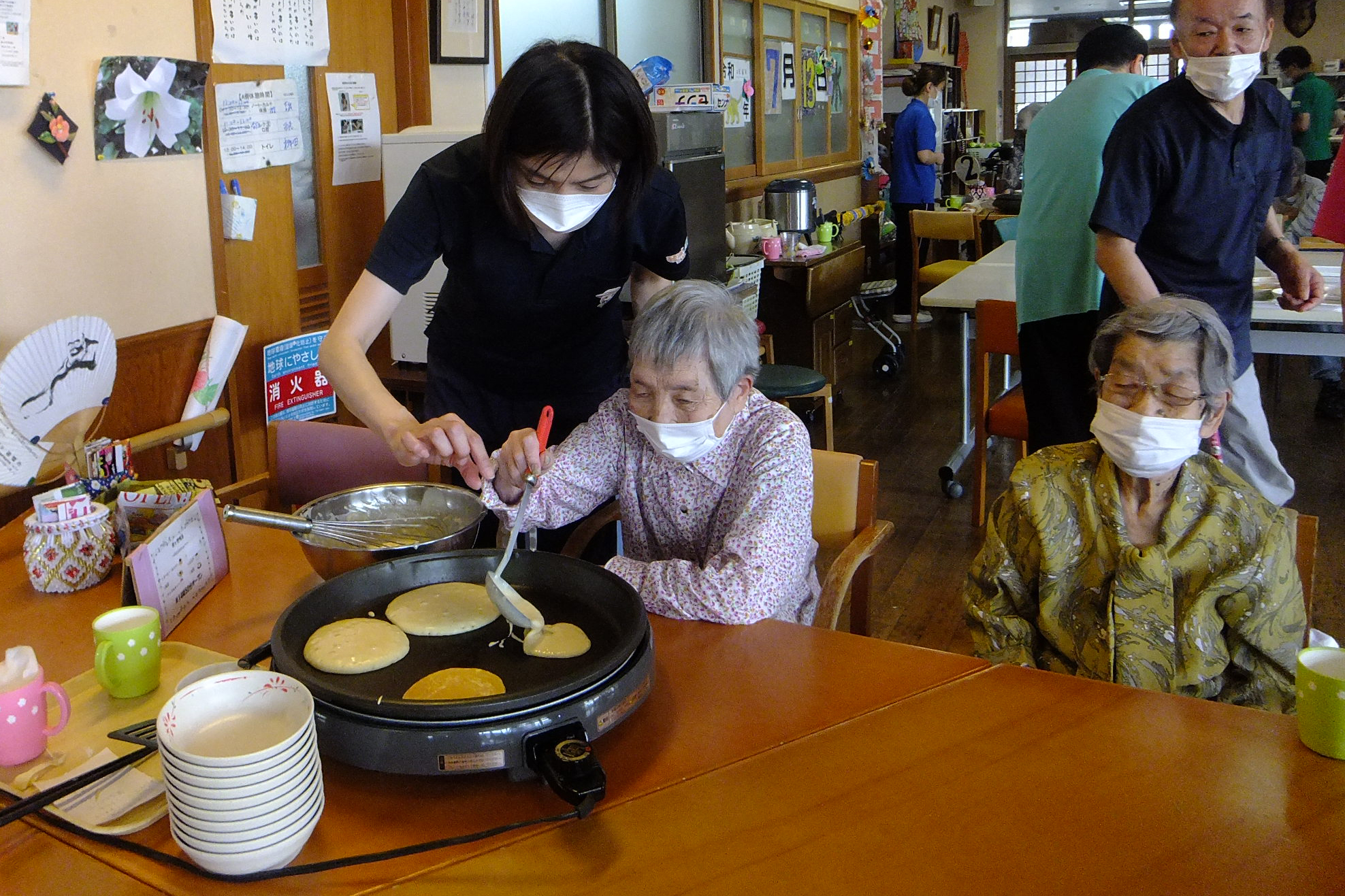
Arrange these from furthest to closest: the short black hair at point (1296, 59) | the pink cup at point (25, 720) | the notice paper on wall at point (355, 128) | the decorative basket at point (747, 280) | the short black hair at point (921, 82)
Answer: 1. the short black hair at point (1296, 59)
2. the short black hair at point (921, 82)
3. the decorative basket at point (747, 280)
4. the notice paper on wall at point (355, 128)
5. the pink cup at point (25, 720)

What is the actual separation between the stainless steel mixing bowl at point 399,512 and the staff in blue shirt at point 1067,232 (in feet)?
5.94

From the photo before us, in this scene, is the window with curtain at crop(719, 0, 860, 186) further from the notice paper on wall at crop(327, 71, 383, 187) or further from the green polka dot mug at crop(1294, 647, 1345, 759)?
the green polka dot mug at crop(1294, 647, 1345, 759)

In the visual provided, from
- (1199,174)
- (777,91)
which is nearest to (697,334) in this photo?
(1199,174)

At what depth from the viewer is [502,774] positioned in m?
1.08

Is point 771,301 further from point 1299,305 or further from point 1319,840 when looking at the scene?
point 1319,840

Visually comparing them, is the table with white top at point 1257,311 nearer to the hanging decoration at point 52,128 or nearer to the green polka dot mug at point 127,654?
the hanging decoration at point 52,128

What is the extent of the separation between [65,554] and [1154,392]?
1604mm

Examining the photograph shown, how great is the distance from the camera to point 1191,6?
219 cm

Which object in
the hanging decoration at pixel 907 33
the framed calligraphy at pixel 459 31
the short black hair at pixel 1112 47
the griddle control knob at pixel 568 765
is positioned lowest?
the griddle control knob at pixel 568 765

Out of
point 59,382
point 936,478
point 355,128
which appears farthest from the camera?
point 936,478

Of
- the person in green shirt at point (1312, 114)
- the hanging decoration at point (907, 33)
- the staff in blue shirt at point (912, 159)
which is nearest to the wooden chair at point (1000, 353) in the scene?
the staff in blue shirt at point (912, 159)

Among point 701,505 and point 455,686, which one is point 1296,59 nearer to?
point 701,505

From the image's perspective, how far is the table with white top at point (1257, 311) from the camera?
291 centimetres

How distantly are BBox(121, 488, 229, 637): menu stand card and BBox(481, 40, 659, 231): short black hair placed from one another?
2.19ft
